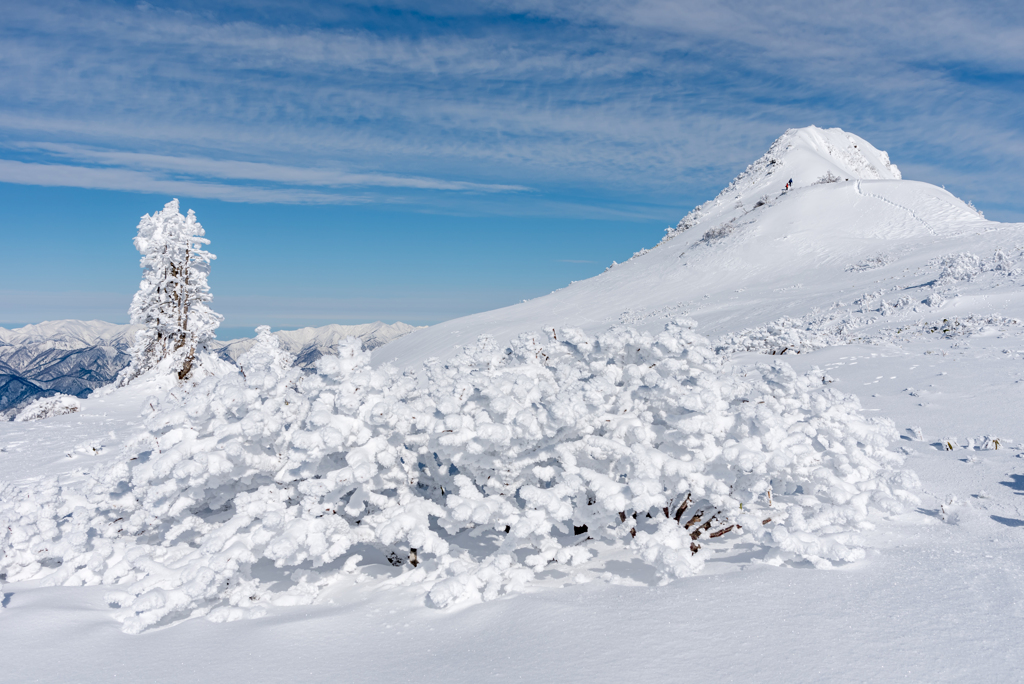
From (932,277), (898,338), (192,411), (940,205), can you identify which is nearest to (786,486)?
(192,411)

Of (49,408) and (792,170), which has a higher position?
(792,170)

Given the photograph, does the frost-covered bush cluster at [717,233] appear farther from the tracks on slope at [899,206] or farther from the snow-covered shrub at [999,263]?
the snow-covered shrub at [999,263]

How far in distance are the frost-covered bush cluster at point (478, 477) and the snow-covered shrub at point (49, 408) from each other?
15321 millimetres

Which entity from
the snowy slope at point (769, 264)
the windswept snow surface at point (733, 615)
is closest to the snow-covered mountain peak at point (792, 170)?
the snowy slope at point (769, 264)

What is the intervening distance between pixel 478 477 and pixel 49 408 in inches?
794

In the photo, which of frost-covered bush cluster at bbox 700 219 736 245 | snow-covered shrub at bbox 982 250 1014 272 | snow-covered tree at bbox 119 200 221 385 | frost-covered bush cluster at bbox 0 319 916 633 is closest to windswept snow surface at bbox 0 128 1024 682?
frost-covered bush cluster at bbox 0 319 916 633

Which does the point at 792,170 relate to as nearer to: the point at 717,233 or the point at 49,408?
the point at 717,233

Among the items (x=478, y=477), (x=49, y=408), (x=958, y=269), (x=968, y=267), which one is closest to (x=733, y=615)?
(x=478, y=477)

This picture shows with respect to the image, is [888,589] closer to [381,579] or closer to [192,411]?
[381,579]

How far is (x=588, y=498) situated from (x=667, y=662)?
86.7 inches

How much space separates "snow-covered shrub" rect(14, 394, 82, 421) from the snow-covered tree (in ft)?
14.7

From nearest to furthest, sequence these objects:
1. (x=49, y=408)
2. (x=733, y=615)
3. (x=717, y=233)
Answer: (x=733, y=615) < (x=49, y=408) < (x=717, y=233)

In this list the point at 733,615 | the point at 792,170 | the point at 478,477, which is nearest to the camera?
the point at 733,615

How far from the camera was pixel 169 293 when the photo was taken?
2478 cm
